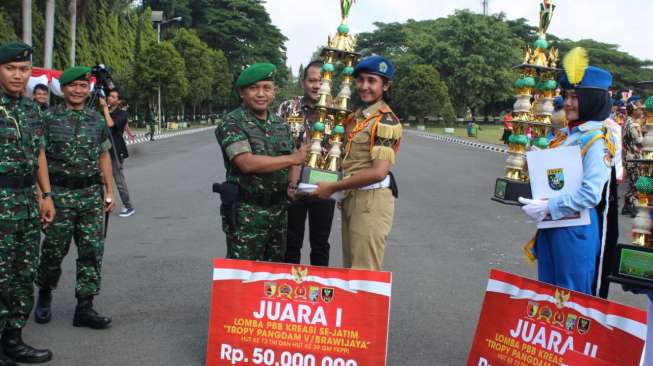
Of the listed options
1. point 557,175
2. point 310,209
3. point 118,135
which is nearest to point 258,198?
point 310,209

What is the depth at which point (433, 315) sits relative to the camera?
498cm

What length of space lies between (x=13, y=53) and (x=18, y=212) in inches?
36.1

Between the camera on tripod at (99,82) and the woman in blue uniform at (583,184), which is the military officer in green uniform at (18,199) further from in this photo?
the woman in blue uniform at (583,184)

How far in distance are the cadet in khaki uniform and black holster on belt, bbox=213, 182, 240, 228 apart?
486mm

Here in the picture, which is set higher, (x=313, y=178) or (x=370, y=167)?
(x=370, y=167)

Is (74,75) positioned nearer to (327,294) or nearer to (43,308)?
(43,308)

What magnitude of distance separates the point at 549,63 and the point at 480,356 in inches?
94.7

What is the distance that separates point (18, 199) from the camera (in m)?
3.70

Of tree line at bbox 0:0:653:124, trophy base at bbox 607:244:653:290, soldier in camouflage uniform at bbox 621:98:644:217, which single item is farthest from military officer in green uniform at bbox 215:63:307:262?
tree line at bbox 0:0:653:124

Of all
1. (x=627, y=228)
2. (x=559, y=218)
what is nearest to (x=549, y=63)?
(x=559, y=218)

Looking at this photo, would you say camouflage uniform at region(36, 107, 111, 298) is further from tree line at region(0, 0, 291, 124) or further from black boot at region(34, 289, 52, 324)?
tree line at region(0, 0, 291, 124)

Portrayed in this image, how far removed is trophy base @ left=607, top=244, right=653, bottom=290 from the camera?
124 inches

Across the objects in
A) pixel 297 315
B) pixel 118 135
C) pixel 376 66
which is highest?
pixel 376 66

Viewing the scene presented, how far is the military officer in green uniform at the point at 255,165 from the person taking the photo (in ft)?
12.2
